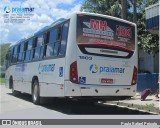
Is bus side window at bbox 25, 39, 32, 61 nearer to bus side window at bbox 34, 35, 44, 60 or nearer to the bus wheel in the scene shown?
bus side window at bbox 34, 35, 44, 60

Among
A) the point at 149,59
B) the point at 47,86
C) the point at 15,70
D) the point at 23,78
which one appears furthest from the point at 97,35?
the point at 149,59

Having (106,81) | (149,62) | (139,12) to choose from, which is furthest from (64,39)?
(149,62)

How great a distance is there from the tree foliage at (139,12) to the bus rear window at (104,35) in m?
15.5

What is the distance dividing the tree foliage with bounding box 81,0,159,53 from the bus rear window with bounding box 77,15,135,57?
50.8 feet

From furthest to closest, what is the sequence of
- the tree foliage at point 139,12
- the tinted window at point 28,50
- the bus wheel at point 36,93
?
the tree foliage at point 139,12 < the tinted window at point 28,50 < the bus wheel at point 36,93

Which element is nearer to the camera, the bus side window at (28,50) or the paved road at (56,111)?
the paved road at (56,111)

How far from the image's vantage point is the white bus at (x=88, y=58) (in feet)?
39.9

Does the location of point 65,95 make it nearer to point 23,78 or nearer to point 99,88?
point 99,88

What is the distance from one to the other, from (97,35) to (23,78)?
21.5 ft

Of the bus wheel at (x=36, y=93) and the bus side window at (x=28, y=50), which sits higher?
the bus side window at (x=28, y=50)

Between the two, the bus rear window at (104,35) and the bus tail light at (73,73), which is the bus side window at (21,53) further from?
the bus tail light at (73,73)

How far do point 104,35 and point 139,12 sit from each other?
20.4 meters

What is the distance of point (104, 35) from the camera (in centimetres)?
1283

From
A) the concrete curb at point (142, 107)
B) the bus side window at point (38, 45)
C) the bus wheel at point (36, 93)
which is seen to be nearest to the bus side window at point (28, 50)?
the bus side window at point (38, 45)
